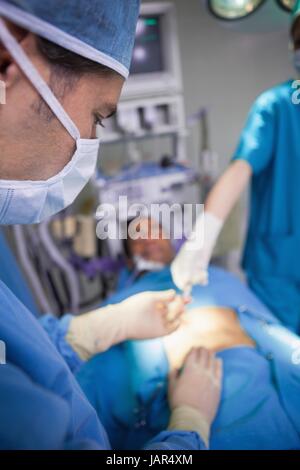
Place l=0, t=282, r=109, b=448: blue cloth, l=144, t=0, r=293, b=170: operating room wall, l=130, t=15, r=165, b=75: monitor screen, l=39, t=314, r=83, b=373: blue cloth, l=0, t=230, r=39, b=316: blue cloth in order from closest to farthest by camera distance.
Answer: l=0, t=282, r=109, b=448: blue cloth
l=39, t=314, r=83, b=373: blue cloth
l=0, t=230, r=39, b=316: blue cloth
l=144, t=0, r=293, b=170: operating room wall
l=130, t=15, r=165, b=75: monitor screen

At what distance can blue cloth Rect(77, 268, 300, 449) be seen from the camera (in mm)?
902

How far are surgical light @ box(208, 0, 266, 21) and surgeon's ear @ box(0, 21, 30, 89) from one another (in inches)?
38.1

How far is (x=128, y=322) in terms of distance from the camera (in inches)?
37.1

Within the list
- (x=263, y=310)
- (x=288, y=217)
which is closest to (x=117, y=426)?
(x=263, y=310)

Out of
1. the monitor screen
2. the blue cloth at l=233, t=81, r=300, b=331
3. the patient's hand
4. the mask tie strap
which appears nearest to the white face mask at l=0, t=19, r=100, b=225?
the mask tie strap

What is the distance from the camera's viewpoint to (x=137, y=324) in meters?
0.94

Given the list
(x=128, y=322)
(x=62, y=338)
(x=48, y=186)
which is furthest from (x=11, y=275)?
(x=48, y=186)

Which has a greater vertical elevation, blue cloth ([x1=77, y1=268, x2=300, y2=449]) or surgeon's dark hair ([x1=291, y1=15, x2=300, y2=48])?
surgeon's dark hair ([x1=291, y1=15, x2=300, y2=48])

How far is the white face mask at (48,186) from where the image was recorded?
54 cm

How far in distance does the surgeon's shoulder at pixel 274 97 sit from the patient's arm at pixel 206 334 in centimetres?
78

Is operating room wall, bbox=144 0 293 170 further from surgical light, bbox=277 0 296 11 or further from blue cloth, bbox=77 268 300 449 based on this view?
blue cloth, bbox=77 268 300 449

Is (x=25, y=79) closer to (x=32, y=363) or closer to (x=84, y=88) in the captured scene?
(x=84, y=88)

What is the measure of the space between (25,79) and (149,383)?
96 cm

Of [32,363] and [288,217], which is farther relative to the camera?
[288,217]
